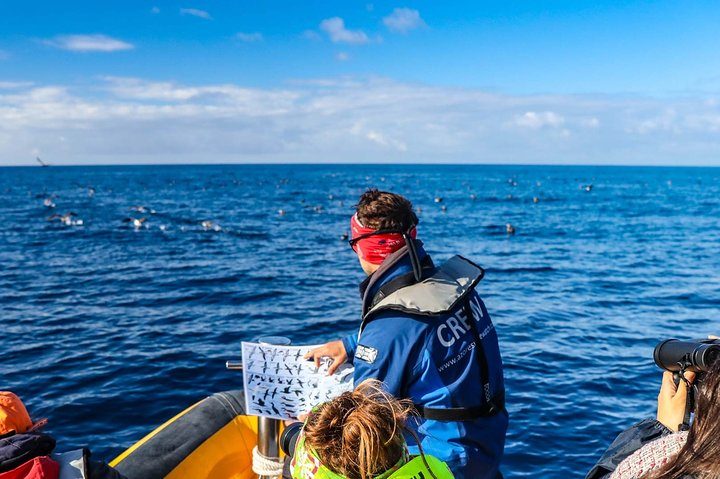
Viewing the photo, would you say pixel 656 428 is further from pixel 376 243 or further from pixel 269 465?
pixel 269 465

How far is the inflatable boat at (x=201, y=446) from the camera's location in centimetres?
470

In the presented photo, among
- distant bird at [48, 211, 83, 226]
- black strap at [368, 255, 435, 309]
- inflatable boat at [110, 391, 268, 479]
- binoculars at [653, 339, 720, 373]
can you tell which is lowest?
distant bird at [48, 211, 83, 226]

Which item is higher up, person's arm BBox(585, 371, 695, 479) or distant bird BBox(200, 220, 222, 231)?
person's arm BBox(585, 371, 695, 479)

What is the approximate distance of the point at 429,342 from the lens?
2.97 metres

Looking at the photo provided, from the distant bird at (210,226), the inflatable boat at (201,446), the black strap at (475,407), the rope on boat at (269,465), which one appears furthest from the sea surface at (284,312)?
the black strap at (475,407)

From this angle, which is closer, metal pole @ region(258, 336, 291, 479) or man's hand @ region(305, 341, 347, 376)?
man's hand @ region(305, 341, 347, 376)

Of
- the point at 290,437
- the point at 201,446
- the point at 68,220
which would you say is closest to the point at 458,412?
the point at 290,437

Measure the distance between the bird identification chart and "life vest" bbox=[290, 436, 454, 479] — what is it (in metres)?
1.53

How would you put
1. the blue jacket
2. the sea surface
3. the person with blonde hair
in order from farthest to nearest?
the sea surface, the blue jacket, the person with blonde hair

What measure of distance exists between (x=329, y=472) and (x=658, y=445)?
3.88ft

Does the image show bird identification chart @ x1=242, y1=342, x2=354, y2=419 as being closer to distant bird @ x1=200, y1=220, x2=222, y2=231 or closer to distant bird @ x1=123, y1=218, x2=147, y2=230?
distant bird @ x1=200, y1=220, x2=222, y2=231

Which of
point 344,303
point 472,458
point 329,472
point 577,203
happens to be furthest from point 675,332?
→ point 577,203

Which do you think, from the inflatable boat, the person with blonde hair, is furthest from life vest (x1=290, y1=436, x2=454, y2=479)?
the inflatable boat

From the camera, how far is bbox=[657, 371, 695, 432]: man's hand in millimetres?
2580
